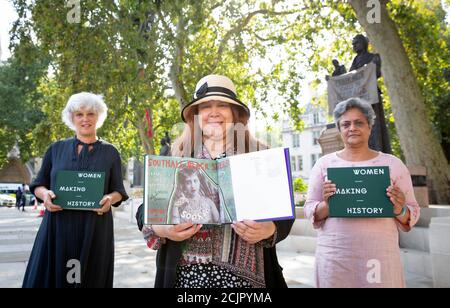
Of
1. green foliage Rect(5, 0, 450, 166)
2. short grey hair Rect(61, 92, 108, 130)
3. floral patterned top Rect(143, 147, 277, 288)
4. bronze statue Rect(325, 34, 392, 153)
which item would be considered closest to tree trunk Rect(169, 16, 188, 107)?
green foliage Rect(5, 0, 450, 166)

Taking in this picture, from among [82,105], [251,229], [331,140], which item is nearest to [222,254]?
[251,229]

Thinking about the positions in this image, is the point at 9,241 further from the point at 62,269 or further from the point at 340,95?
the point at 340,95

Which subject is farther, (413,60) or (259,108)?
(259,108)

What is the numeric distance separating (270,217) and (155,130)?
2609cm

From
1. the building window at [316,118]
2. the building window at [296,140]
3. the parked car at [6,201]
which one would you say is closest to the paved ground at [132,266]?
the parked car at [6,201]

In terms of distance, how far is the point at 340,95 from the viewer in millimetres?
8953

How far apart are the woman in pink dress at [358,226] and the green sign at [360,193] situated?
48 millimetres

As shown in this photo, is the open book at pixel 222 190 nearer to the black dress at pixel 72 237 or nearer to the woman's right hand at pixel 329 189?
the woman's right hand at pixel 329 189

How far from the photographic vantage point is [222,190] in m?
1.81

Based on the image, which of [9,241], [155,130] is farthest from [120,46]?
[155,130]

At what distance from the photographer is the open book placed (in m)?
1.70

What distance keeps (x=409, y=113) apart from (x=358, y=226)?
30.8 feet

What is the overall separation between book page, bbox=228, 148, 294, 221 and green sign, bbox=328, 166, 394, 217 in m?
0.84

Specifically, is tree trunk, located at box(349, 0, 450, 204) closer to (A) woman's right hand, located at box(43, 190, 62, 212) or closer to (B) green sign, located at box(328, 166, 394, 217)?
(B) green sign, located at box(328, 166, 394, 217)
